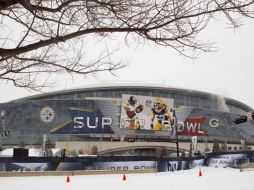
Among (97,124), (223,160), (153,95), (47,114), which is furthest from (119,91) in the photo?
(223,160)

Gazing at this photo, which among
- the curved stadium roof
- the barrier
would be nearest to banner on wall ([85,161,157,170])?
the barrier

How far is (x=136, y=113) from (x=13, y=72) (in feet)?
189

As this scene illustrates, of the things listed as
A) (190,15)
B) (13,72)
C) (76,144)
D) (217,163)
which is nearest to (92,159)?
(217,163)

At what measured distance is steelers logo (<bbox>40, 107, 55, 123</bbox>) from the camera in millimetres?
67062

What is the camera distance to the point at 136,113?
67.4 meters

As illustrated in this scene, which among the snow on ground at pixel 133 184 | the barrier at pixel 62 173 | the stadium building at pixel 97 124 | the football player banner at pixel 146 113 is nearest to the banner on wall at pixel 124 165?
the barrier at pixel 62 173

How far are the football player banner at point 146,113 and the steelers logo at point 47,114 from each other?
13.4m

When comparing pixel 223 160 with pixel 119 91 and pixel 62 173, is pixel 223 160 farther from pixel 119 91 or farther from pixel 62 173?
pixel 119 91

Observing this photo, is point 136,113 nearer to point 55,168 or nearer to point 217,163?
point 217,163

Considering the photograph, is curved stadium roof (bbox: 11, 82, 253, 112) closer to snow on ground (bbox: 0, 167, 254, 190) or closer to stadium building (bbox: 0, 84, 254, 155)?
stadium building (bbox: 0, 84, 254, 155)

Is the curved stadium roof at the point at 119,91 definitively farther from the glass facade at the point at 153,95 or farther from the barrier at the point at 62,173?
the barrier at the point at 62,173

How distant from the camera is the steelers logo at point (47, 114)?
67.1m

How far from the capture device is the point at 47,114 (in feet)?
221

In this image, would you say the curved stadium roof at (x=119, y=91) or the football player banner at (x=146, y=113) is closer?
the football player banner at (x=146, y=113)
